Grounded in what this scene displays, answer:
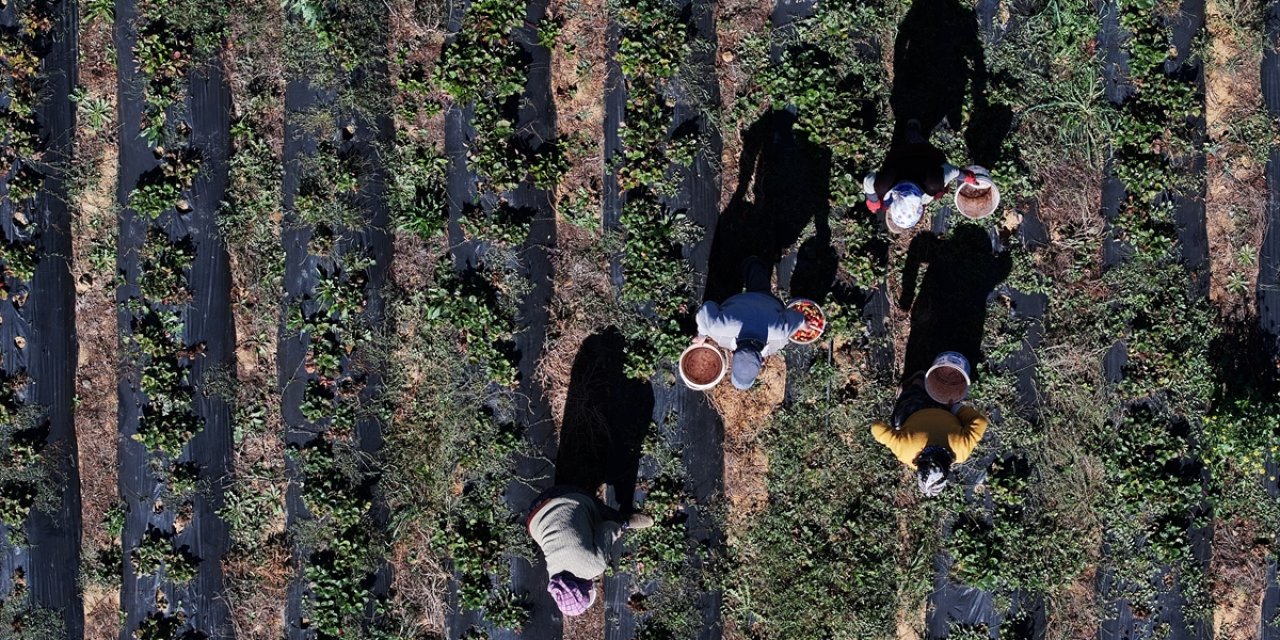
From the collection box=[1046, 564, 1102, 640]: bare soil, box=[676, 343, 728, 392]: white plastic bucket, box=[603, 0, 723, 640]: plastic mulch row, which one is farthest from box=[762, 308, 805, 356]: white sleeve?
box=[1046, 564, 1102, 640]: bare soil

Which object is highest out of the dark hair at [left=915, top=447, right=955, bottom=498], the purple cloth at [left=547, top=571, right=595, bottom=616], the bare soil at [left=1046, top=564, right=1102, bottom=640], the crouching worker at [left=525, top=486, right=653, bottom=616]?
the dark hair at [left=915, top=447, right=955, bottom=498]

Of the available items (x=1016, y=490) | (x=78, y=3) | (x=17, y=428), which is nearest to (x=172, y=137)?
(x=78, y=3)

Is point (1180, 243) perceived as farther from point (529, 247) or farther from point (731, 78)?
point (529, 247)

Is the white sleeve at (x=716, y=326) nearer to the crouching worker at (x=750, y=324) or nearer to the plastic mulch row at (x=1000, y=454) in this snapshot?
the crouching worker at (x=750, y=324)

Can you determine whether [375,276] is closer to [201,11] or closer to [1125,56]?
[201,11]

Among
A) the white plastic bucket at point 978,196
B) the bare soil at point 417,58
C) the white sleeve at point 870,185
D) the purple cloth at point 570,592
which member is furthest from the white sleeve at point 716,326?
the bare soil at point 417,58

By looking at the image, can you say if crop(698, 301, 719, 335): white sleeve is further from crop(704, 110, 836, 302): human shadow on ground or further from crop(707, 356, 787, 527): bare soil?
crop(707, 356, 787, 527): bare soil
